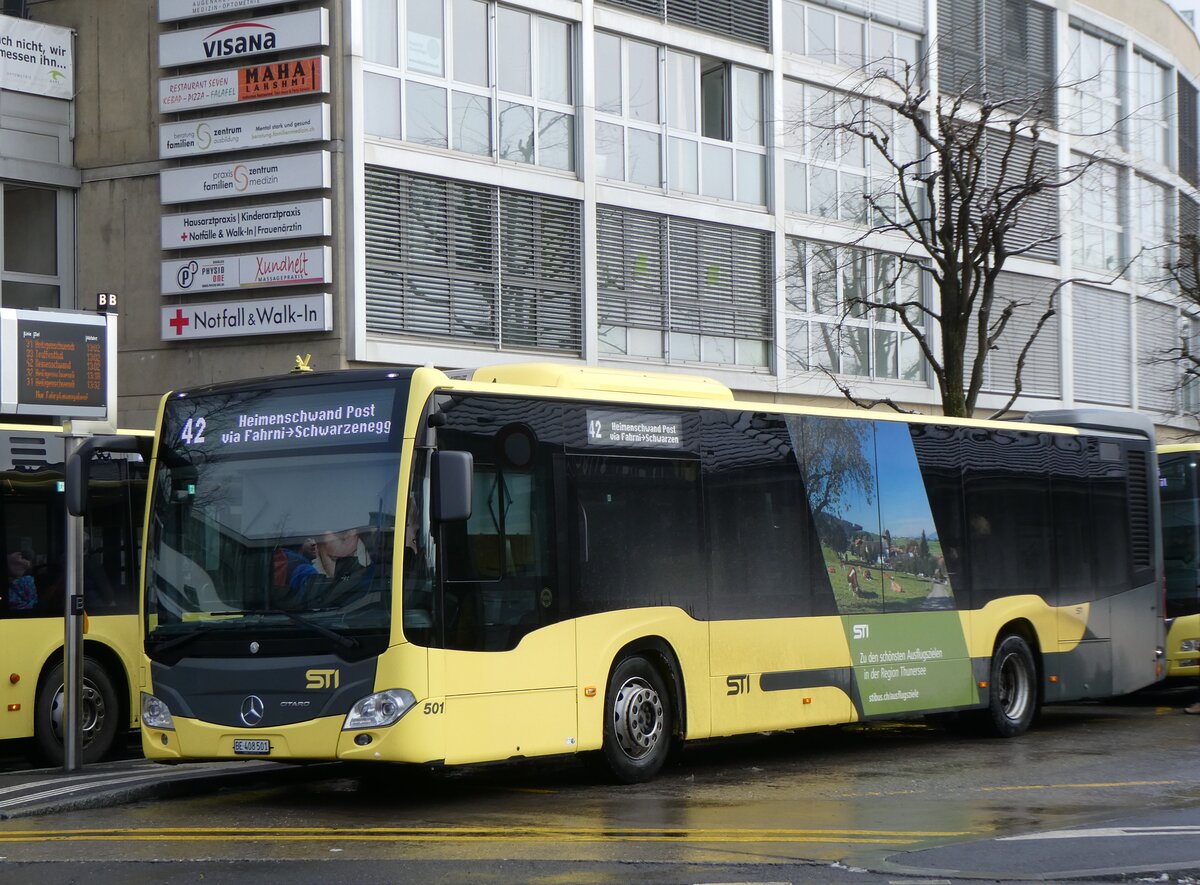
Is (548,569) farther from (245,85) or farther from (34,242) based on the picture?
(34,242)

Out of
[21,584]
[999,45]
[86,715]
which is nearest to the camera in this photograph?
[21,584]

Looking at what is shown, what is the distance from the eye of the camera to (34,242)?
89.2ft

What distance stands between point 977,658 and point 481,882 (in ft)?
29.5

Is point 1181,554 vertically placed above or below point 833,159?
below

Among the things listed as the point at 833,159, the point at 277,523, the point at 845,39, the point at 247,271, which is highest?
the point at 845,39

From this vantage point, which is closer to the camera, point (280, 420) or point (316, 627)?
point (316, 627)

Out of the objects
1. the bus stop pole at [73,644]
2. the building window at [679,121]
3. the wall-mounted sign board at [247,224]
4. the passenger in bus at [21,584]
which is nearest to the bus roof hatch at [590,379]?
the bus stop pole at [73,644]

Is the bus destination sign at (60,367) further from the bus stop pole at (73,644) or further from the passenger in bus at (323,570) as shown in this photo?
the passenger in bus at (323,570)

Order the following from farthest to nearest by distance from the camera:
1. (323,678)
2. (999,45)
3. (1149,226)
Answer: (1149,226) < (999,45) < (323,678)

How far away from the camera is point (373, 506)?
36.9ft

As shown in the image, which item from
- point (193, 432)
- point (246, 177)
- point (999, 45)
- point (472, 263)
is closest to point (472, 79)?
point (472, 263)

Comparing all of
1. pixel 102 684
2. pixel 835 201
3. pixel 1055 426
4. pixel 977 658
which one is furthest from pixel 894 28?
pixel 102 684

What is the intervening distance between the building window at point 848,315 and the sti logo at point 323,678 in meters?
20.4

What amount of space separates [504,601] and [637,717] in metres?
1.66
